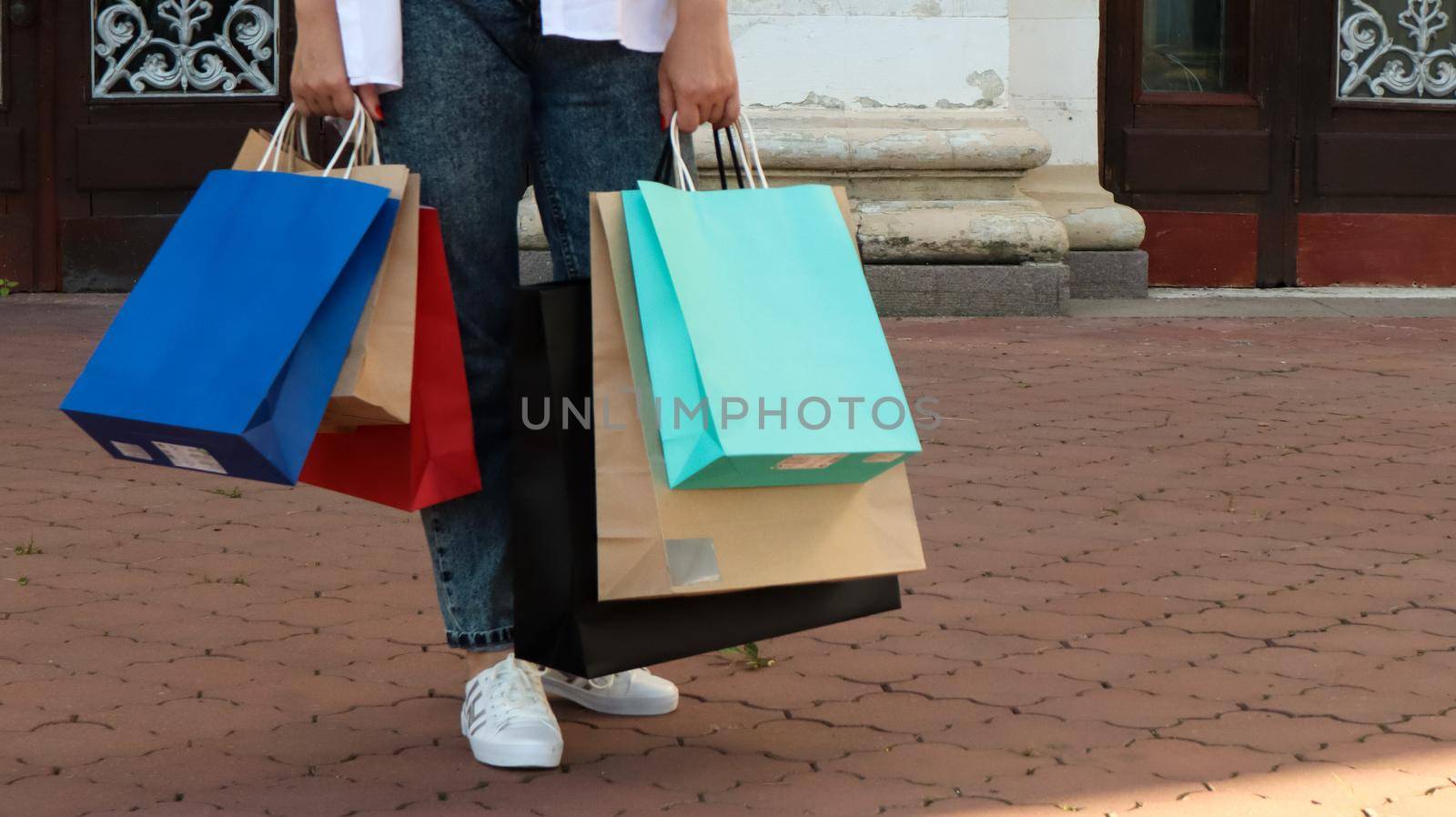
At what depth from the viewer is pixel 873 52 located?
22.8ft

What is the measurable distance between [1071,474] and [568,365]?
2.44m

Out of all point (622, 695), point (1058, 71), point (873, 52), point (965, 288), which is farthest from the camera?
point (1058, 71)

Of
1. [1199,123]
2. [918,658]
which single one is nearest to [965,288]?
[1199,123]

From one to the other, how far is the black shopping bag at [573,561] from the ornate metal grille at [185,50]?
5.65 meters

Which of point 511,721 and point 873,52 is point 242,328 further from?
point 873,52

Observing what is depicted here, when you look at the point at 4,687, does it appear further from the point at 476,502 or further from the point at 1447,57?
the point at 1447,57

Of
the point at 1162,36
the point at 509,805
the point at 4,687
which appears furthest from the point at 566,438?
the point at 1162,36

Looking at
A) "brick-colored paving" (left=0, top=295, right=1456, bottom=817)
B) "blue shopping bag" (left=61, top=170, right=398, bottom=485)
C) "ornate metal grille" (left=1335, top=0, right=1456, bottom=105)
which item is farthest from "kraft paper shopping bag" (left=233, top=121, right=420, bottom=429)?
"ornate metal grille" (left=1335, top=0, right=1456, bottom=105)

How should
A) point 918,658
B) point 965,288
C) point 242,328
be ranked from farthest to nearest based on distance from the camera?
point 965,288 < point 918,658 < point 242,328

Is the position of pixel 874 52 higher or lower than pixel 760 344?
higher

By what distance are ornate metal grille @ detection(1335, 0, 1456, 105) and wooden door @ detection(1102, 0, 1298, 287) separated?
0.88 feet

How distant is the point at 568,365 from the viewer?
201 centimetres

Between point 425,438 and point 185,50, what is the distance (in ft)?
18.8

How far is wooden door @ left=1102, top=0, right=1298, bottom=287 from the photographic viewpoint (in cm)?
764
